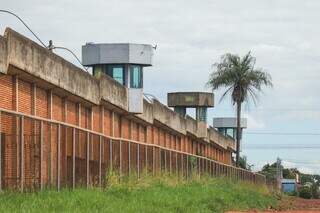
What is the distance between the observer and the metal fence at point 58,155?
16.7 metres

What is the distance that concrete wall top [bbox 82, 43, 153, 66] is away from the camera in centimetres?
4206

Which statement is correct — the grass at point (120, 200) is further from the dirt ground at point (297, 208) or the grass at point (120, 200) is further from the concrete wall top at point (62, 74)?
the concrete wall top at point (62, 74)

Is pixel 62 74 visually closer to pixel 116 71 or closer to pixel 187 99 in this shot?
pixel 116 71

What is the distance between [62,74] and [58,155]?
860 cm

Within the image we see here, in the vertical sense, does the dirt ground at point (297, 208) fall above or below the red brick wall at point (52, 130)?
below

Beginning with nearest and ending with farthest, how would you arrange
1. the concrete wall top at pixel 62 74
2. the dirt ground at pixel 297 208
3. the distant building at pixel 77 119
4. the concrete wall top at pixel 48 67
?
the distant building at pixel 77 119 < the concrete wall top at pixel 62 74 < the concrete wall top at pixel 48 67 < the dirt ground at pixel 297 208

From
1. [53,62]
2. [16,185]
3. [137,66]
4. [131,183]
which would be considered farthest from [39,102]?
[137,66]

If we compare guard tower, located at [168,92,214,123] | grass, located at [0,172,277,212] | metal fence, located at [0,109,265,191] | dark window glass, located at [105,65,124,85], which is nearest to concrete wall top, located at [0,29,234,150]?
dark window glass, located at [105,65,124,85]

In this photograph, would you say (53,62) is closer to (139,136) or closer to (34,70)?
(34,70)

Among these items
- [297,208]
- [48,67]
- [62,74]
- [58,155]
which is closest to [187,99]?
[297,208]

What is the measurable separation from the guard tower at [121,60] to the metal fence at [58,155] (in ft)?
33.9

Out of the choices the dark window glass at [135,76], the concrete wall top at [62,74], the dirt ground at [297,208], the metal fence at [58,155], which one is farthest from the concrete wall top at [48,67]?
the dirt ground at [297,208]

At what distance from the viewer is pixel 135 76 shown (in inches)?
1673

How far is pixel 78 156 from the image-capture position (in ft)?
73.3
